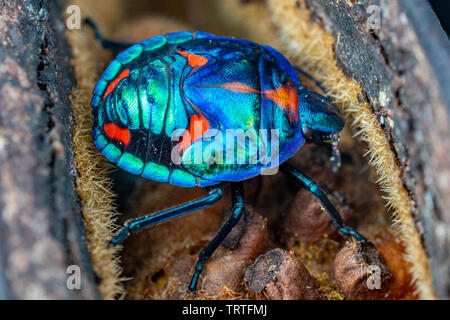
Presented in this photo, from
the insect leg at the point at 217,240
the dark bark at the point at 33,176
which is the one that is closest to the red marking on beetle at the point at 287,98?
the insect leg at the point at 217,240

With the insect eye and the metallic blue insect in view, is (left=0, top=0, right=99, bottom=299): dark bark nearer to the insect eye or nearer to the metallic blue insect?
the metallic blue insect

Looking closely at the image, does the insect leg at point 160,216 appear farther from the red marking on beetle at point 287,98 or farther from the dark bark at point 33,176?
the red marking on beetle at point 287,98

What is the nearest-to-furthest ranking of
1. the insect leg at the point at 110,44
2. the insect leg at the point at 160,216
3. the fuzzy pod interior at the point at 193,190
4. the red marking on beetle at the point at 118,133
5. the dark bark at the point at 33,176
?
the dark bark at the point at 33,176, the fuzzy pod interior at the point at 193,190, the insect leg at the point at 160,216, the red marking on beetle at the point at 118,133, the insect leg at the point at 110,44

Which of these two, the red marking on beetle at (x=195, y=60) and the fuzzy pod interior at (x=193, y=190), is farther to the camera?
the red marking on beetle at (x=195, y=60)

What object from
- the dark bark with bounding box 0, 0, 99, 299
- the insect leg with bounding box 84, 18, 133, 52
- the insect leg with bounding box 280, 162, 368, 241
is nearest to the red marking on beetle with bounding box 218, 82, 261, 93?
the insect leg with bounding box 280, 162, 368, 241

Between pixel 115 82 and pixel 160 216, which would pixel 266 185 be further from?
pixel 115 82

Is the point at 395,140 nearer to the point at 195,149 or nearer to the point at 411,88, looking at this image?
the point at 411,88
